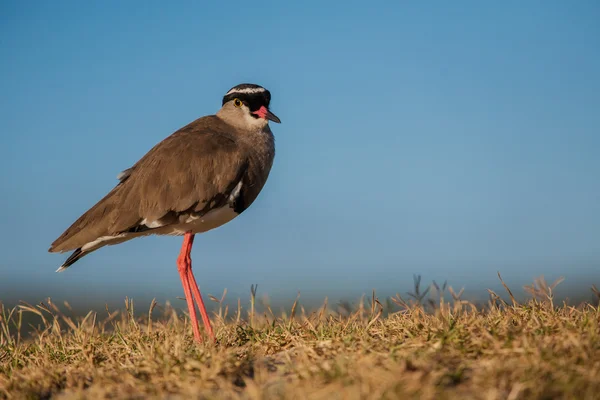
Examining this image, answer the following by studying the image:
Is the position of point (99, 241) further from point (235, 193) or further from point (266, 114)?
point (266, 114)

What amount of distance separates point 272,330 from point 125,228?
1.92 meters

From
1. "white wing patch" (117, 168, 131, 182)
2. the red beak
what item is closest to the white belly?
"white wing patch" (117, 168, 131, 182)

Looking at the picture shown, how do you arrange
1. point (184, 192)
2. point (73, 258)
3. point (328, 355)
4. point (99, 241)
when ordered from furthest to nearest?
point (73, 258), point (99, 241), point (184, 192), point (328, 355)

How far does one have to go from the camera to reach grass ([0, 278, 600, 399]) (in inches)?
118

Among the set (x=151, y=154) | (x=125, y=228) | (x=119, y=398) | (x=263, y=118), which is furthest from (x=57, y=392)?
(x=263, y=118)

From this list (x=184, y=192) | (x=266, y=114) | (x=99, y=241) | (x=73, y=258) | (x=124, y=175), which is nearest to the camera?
(x=184, y=192)

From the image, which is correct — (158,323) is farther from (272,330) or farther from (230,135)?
(230,135)

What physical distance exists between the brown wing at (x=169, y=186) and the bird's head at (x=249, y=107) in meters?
0.43

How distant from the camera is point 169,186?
585 cm

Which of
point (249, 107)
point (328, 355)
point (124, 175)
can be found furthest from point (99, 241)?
point (328, 355)

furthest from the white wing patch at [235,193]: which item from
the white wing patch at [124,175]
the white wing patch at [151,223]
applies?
the white wing patch at [124,175]

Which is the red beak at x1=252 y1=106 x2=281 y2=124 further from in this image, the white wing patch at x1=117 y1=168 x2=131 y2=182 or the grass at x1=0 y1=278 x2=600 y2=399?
the grass at x1=0 y1=278 x2=600 y2=399

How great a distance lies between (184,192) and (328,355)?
8.44ft

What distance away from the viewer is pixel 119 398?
3.27 meters
